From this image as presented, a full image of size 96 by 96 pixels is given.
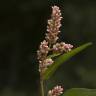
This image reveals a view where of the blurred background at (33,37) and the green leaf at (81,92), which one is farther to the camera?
the blurred background at (33,37)

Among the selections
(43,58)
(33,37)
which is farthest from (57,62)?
(33,37)

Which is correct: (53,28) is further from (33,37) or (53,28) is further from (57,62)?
(33,37)

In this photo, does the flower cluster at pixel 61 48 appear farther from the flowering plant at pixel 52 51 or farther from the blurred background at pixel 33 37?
the blurred background at pixel 33 37

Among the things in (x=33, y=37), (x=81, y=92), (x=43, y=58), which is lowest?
(x=81, y=92)

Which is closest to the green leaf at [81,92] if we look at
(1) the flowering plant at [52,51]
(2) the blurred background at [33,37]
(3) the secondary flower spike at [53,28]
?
(1) the flowering plant at [52,51]

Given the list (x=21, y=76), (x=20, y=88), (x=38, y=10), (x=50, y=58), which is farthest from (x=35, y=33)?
(x=50, y=58)

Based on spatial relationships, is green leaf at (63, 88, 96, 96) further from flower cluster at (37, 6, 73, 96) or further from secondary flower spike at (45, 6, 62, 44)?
secondary flower spike at (45, 6, 62, 44)

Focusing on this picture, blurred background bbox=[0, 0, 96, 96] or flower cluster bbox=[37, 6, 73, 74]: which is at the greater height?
blurred background bbox=[0, 0, 96, 96]

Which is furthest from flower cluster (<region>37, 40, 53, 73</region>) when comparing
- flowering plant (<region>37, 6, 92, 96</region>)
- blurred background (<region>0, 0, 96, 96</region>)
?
blurred background (<region>0, 0, 96, 96</region>)

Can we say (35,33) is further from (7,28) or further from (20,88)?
(20,88)
